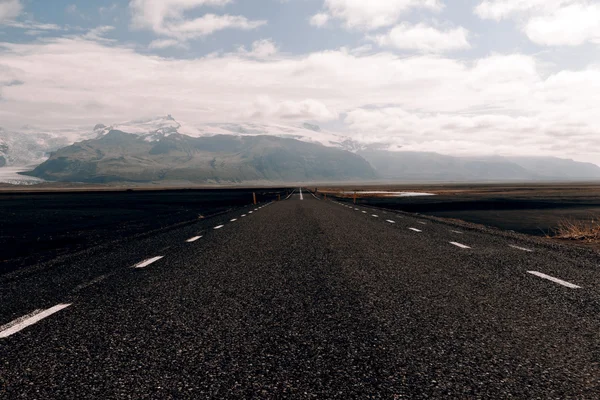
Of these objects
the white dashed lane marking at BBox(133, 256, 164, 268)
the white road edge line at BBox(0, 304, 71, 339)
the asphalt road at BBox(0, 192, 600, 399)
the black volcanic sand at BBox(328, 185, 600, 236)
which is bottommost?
the black volcanic sand at BBox(328, 185, 600, 236)

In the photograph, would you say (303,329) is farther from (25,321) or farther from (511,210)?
(511,210)

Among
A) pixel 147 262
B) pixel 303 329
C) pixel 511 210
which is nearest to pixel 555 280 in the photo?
pixel 303 329

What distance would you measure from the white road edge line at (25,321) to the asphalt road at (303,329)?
4 centimetres

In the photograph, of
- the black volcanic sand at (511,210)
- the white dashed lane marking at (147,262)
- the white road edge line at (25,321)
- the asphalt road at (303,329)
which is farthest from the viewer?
the black volcanic sand at (511,210)

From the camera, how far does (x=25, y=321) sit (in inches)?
205

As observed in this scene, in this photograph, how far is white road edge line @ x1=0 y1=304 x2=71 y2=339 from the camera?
15.9 ft

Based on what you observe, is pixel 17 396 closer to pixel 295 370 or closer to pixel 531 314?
pixel 295 370

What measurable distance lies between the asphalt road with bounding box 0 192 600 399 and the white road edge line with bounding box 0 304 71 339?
0.04 meters

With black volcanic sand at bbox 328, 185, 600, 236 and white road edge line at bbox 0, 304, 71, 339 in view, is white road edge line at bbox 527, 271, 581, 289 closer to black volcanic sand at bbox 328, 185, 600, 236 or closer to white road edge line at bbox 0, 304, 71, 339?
white road edge line at bbox 0, 304, 71, 339

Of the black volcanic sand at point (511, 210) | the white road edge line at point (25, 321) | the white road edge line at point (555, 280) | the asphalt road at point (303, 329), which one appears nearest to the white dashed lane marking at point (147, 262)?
the asphalt road at point (303, 329)

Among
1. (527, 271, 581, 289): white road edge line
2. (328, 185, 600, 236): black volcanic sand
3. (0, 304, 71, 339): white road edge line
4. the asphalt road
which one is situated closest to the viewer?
the asphalt road

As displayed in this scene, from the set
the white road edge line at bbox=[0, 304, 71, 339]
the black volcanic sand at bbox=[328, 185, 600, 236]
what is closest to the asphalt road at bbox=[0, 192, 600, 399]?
the white road edge line at bbox=[0, 304, 71, 339]

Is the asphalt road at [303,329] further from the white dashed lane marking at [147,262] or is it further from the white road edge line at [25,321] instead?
the white dashed lane marking at [147,262]

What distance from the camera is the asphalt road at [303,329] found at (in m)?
3.54
